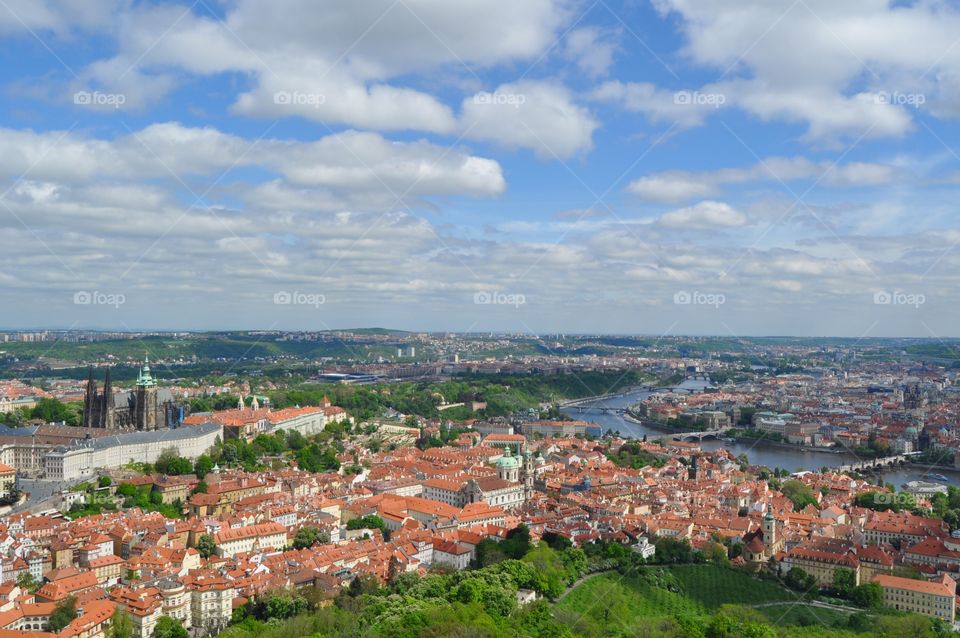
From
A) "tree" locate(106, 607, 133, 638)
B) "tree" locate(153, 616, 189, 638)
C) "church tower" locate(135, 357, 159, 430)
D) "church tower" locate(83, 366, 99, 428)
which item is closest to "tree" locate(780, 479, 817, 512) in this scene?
"tree" locate(153, 616, 189, 638)

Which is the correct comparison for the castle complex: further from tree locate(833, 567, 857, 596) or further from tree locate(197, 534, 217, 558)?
tree locate(833, 567, 857, 596)

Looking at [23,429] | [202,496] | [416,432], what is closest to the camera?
[202,496]

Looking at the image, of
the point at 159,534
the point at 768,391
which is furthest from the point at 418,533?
the point at 768,391

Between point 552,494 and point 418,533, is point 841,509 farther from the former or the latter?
point 418,533

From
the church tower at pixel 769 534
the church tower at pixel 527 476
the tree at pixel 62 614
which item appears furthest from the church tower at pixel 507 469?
the tree at pixel 62 614

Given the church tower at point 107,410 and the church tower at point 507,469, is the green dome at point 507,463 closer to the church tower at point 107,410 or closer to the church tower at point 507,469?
the church tower at point 507,469
